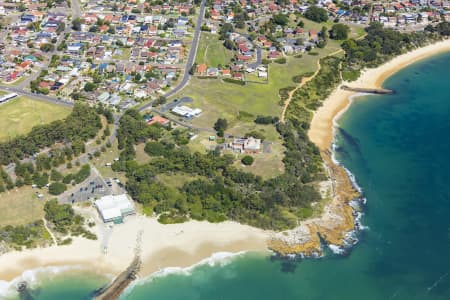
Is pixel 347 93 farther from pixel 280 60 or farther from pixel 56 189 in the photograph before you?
pixel 56 189

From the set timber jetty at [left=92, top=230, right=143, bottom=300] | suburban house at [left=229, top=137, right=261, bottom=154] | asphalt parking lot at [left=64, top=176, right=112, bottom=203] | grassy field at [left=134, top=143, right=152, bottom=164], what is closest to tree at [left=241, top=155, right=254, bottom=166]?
suburban house at [left=229, top=137, right=261, bottom=154]

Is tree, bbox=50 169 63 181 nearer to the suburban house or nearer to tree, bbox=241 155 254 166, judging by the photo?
the suburban house

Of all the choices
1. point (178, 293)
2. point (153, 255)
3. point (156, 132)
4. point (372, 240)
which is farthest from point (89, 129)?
point (372, 240)

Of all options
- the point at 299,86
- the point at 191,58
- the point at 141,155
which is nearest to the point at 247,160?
the point at 141,155

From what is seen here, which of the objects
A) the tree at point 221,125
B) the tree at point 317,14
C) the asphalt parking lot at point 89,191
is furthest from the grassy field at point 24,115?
the tree at point 317,14

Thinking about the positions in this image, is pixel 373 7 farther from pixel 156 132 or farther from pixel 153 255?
pixel 153 255
